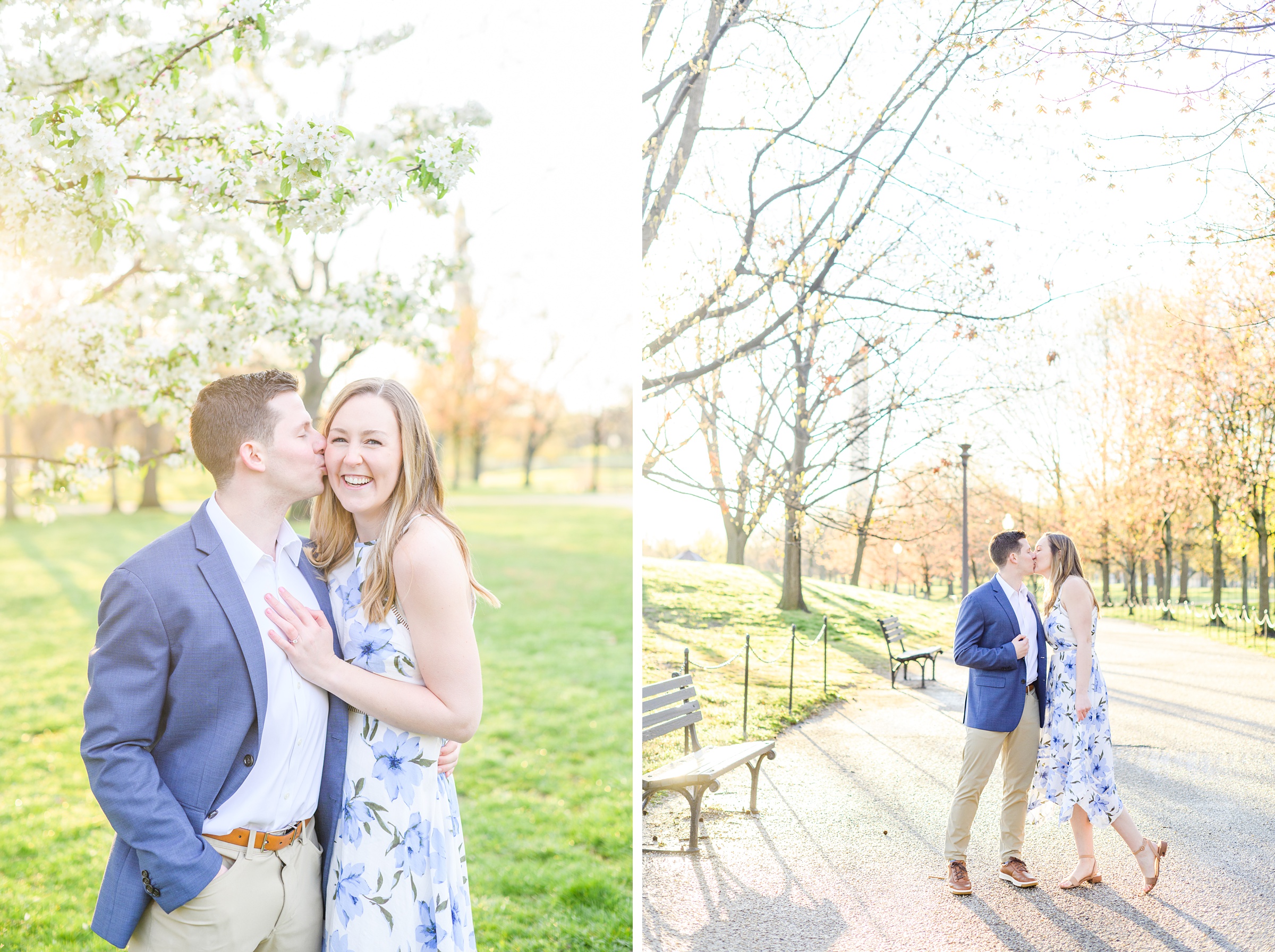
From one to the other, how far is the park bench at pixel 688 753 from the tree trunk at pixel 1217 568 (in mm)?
1559

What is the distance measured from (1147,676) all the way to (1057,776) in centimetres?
47

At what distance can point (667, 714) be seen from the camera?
10.8 ft

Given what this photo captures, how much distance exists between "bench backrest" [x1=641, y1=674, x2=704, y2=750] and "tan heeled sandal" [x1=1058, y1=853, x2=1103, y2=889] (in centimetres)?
128

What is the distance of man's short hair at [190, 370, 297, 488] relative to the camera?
1.80m

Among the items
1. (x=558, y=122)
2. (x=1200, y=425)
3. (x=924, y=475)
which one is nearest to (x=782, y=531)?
(x=924, y=475)

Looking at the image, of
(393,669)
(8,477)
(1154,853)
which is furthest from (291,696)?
(8,477)

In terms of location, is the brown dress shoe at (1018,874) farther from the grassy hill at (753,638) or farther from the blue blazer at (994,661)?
the grassy hill at (753,638)

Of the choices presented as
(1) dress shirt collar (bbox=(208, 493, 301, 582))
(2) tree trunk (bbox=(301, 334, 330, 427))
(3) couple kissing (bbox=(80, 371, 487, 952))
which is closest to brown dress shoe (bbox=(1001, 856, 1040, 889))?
(3) couple kissing (bbox=(80, 371, 487, 952))

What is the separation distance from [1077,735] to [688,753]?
133 cm

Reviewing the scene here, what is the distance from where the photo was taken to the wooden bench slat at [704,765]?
3051 mm

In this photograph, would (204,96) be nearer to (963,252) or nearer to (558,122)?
(963,252)

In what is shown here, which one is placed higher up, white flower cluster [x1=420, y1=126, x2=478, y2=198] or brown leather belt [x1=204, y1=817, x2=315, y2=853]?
white flower cluster [x1=420, y1=126, x2=478, y2=198]

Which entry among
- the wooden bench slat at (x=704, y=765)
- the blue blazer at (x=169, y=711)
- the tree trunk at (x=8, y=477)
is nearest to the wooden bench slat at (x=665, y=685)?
the wooden bench slat at (x=704, y=765)

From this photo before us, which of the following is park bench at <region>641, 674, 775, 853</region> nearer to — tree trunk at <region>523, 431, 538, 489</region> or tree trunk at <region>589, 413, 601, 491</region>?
tree trunk at <region>589, 413, 601, 491</region>
